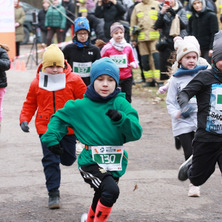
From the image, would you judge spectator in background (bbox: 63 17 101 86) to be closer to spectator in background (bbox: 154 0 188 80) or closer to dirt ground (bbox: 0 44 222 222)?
dirt ground (bbox: 0 44 222 222)

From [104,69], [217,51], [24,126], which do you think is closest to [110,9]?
[24,126]

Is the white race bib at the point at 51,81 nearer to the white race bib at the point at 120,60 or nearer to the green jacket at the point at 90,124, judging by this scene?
the green jacket at the point at 90,124

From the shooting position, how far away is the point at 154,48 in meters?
13.7

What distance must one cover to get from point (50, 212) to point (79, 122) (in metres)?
1.30

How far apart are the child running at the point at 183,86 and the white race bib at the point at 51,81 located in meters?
1.15

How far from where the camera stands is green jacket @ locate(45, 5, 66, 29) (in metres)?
19.8

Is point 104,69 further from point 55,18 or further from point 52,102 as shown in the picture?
point 55,18

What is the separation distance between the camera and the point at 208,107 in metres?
4.98

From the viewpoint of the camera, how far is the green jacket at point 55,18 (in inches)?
779

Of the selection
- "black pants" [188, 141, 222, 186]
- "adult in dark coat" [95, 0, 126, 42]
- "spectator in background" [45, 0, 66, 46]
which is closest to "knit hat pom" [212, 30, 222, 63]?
"black pants" [188, 141, 222, 186]

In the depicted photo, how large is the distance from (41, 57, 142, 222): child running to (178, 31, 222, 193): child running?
670 mm

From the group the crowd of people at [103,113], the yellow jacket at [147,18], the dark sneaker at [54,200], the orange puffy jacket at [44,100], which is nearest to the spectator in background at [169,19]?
the yellow jacket at [147,18]

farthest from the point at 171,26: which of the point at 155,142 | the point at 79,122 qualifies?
the point at 79,122

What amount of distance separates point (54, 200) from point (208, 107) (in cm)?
180
